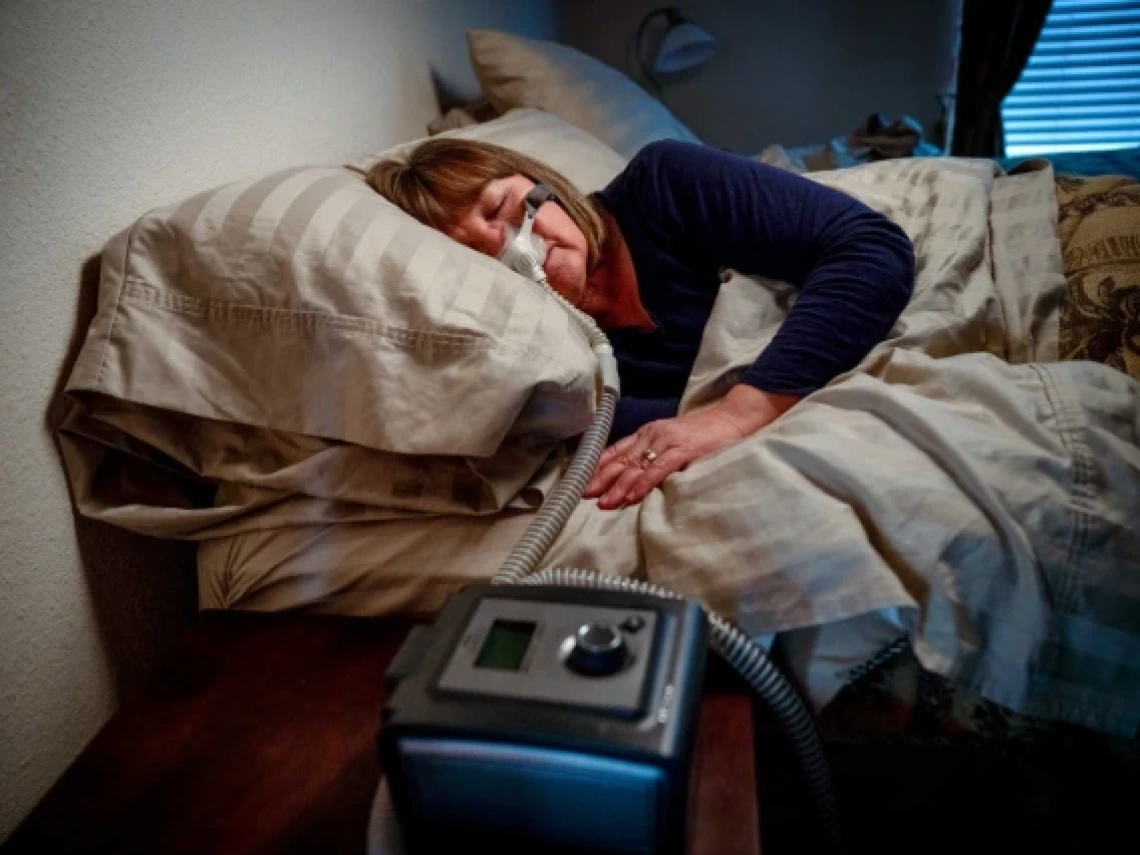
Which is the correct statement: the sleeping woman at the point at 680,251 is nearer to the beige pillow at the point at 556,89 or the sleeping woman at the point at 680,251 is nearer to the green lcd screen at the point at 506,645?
the green lcd screen at the point at 506,645

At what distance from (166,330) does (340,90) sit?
0.60 m

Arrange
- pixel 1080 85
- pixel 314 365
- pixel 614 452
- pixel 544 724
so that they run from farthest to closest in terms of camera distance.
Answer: pixel 1080 85 → pixel 614 452 → pixel 314 365 → pixel 544 724

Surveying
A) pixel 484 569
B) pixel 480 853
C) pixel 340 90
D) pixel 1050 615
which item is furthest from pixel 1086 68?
pixel 480 853

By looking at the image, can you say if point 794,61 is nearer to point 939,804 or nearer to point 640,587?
point 939,804

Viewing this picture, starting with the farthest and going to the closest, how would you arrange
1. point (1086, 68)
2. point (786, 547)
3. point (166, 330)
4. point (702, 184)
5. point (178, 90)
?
point (1086, 68) → point (702, 184) → point (178, 90) → point (166, 330) → point (786, 547)

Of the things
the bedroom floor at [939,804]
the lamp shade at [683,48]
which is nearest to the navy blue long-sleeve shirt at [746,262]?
the bedroom floor at [939,804]

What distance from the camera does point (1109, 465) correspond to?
22.2 inches

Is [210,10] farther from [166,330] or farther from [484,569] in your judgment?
[484,569]

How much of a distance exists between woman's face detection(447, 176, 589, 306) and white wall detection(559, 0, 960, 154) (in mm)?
1429

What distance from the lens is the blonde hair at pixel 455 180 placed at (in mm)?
946

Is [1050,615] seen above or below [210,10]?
below

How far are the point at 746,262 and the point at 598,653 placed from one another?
2.16 ft

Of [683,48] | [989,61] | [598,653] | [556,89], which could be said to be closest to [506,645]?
[598,653]

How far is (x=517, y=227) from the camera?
96 cm
